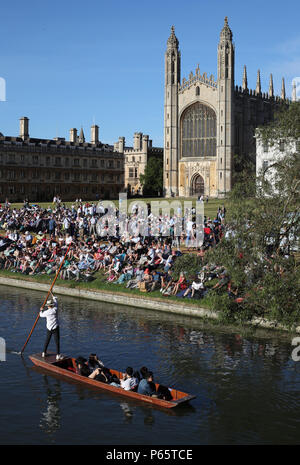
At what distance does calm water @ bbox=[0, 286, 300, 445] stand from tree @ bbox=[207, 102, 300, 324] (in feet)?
6.36

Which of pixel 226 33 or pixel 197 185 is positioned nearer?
pixel 226 33

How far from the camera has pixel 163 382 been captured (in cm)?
1656

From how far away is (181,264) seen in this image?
2358 cm

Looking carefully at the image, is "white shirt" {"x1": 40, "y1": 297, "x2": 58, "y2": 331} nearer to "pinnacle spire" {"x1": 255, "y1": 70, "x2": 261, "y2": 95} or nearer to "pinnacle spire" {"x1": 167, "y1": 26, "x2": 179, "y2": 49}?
"pinnacle spire" {"x1": 167, "y1": 26, "x2": 179, "y2": 49}

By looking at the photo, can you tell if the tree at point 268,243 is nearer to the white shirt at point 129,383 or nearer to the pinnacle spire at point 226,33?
the white shirt at point 129,383

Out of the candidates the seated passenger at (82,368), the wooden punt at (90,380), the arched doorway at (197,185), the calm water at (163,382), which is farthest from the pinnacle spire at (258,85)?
the seated passenger at (82,368)

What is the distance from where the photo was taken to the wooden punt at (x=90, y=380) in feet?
46.4

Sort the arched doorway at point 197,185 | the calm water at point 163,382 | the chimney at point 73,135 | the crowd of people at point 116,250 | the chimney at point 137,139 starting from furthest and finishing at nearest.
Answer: the chimney at point 137,139 → the chimney at point 73,135 → the arched doorway at point 197,185 → the crowd of people at point 116,250 → the calm water at point 163,382

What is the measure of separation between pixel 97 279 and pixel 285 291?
13217mm

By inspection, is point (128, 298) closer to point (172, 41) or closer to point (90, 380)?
point (90, 380)

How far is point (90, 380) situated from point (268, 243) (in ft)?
25.4

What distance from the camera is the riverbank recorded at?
864 inches

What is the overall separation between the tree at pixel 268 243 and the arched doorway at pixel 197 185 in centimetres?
6873

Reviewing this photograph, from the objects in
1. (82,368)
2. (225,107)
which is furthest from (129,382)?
(225,107)
